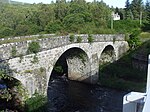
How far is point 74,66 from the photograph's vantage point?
31266 millimetres

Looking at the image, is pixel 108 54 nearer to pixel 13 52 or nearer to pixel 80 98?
pixel 80 98

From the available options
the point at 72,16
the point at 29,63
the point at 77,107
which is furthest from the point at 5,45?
the point at 72,16

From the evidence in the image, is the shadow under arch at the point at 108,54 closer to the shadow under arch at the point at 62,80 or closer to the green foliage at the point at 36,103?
the shadow under arch at the point at 62,80

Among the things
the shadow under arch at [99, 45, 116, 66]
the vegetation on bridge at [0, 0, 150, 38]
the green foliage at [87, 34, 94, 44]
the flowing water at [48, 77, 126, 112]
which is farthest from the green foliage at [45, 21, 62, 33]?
the green foliage at [87, 34, 94, 44]

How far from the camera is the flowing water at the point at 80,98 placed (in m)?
23.2

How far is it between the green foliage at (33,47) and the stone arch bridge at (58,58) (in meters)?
0.29

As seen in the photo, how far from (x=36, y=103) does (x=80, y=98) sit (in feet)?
21.5

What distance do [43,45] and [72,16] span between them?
88.2ft

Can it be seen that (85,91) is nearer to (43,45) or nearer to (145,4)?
(43,45)

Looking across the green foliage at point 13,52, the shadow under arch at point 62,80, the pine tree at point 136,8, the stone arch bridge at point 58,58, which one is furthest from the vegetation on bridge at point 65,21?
the green foliage at point 13,52

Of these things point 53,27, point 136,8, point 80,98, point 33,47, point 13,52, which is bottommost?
point 80,98

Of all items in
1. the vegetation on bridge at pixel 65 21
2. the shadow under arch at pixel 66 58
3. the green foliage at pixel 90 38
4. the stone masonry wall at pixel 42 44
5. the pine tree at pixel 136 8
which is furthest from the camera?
the pine tree at pixel 136 8

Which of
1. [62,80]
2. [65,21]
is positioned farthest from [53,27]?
[62,80]

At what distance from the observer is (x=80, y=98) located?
25.8 meters
